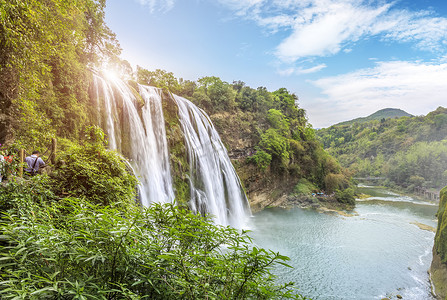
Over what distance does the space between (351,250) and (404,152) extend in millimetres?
52488

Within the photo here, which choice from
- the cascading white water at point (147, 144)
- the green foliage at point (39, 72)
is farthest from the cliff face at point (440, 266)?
the green foliage at point (39, 72)

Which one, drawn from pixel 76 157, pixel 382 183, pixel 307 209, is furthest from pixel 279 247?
pixel 382 183

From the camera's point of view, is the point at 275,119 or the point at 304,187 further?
the point at 275,119

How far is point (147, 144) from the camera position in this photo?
1150 centimetres

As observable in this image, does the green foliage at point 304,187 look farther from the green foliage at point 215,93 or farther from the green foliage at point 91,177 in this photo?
the green foliage at point 91,177

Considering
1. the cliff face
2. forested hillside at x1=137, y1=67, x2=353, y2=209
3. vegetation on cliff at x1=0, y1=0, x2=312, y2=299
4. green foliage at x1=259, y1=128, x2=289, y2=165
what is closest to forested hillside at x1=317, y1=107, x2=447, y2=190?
forested hillside at x1=137, y1=67, x2=353, y2=209

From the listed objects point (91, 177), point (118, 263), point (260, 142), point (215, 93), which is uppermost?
point (215, 93)

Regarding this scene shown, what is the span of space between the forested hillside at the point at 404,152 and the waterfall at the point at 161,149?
86.3 feet

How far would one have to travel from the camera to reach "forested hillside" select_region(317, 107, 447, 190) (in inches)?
1591

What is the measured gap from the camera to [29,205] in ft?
7.86

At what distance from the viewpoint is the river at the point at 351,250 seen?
31.8 feet

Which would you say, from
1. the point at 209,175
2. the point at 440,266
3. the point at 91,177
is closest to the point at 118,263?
the point at 91,177

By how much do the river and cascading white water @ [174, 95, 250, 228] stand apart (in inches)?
86.3

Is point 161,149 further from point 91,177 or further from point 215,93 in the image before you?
point 215,93
